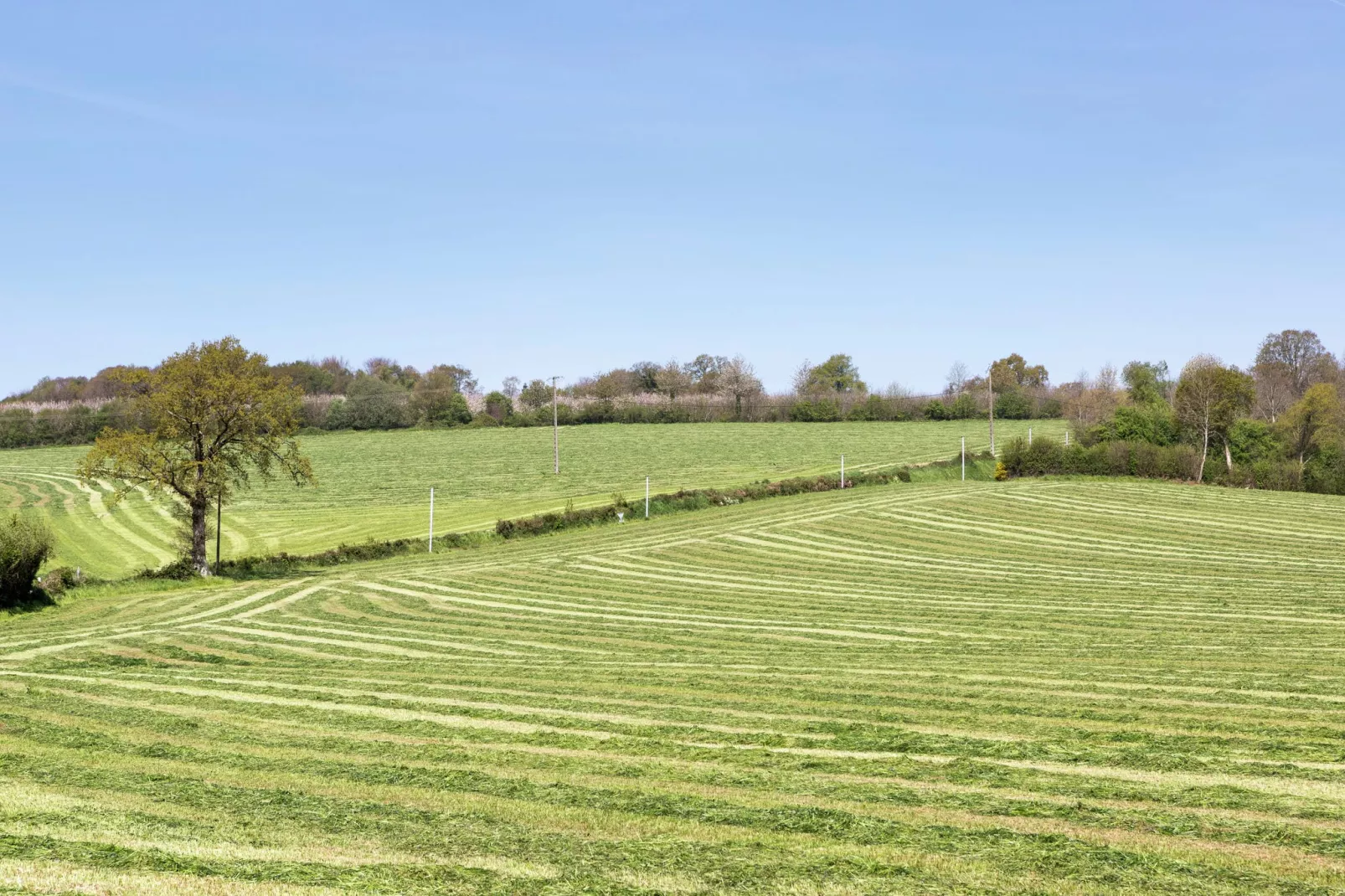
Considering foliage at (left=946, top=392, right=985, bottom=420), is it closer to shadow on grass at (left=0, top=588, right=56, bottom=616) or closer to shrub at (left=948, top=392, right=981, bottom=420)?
shrub at (left=948, top=392, right=981, bottom=420)

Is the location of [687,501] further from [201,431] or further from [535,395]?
[535,395]

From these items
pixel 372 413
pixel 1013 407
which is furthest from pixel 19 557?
pixel 1013 407

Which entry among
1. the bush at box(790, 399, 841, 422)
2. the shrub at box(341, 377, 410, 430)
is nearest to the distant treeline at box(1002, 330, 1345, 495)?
the bush at box(790, 399, 841, 422)

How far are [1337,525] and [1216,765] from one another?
49583 millimetres

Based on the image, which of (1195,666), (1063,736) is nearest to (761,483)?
(1195,666)

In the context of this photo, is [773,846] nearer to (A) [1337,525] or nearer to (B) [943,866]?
(B) [943,866]

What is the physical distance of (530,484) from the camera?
80.0 metres

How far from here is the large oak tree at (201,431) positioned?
1533 inches

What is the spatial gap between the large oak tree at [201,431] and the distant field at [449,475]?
9.49 metres

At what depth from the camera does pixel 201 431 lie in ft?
130

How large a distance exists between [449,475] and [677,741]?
73169mm

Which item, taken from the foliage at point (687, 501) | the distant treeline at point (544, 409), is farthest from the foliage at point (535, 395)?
the foliage at point (687, 501)

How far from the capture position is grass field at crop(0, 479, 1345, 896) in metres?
10.1

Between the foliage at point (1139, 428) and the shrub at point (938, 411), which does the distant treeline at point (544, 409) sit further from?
the foliage at point (1139, 428)
